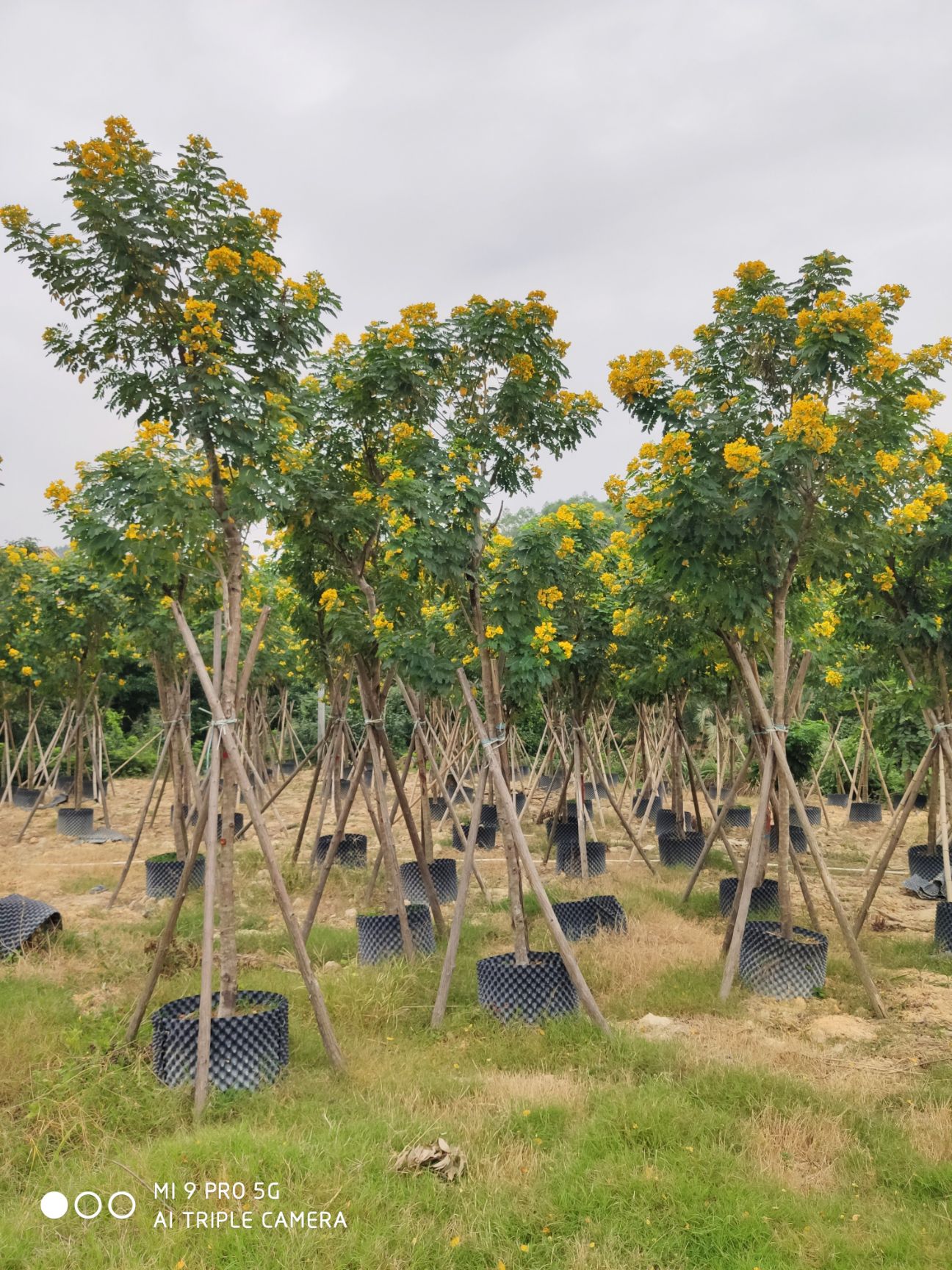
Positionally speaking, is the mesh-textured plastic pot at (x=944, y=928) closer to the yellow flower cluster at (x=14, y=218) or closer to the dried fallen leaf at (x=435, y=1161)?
the dried fallen leaf at (x=435, y=1161)

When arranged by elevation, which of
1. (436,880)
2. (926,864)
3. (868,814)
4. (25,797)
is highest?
(868,814)

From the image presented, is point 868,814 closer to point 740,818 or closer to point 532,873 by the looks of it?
point 740,818

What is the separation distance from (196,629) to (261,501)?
8.71 m

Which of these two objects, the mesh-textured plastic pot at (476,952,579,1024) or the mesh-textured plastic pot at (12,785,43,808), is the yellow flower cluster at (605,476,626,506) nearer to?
the mesh-textured plastic pot at (476,952,579,1024)

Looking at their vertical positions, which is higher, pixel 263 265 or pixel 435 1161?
pixel 263 265

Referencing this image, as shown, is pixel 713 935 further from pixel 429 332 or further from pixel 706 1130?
pixel 429 332

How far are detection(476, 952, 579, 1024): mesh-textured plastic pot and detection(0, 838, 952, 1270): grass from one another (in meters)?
0.13

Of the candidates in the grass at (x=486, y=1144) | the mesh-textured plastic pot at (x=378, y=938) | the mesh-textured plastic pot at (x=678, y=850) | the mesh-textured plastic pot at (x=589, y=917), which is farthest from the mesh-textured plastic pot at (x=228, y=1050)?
the mesh-textured plastic pot at (x=678, y=850)

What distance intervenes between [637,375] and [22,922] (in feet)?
23.4

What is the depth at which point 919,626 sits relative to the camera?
8.00 meters

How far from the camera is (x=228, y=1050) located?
508cm

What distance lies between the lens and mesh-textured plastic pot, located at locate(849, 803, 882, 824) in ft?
57.5

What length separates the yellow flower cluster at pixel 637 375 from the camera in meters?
6.95

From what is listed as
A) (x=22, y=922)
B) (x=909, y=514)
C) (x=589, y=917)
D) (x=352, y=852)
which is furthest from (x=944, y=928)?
(x=22, y=922)
